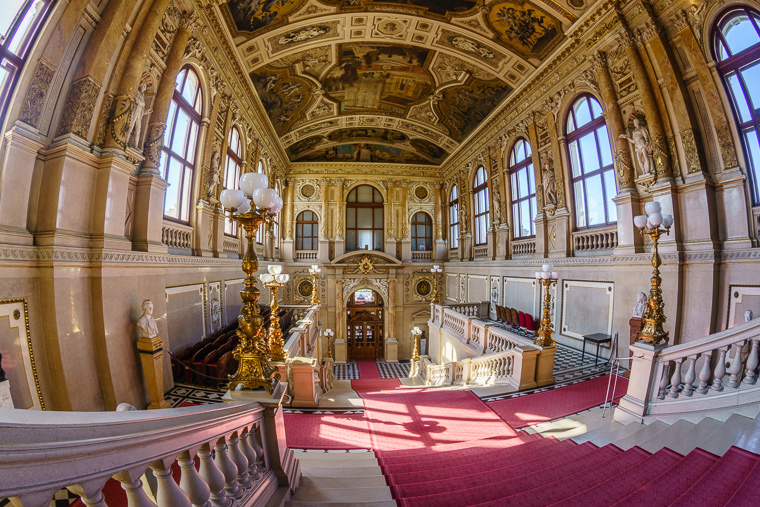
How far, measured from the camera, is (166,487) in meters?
1.50

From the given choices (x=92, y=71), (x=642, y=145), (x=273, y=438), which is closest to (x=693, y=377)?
(x=273, y=438)

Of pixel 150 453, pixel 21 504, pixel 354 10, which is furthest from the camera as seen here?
pixel 354 10

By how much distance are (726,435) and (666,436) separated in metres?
0.59

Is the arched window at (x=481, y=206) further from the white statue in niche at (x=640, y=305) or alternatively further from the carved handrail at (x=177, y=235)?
the carved handrail at (x=177, y=235)

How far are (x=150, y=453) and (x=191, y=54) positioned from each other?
9.97 meters

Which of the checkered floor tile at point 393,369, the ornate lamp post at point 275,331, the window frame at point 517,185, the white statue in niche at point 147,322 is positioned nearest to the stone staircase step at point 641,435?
the ornate lamp post at point 275,331

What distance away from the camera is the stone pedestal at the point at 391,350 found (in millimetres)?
19641

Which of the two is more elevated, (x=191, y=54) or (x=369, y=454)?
(x=191, y=54)

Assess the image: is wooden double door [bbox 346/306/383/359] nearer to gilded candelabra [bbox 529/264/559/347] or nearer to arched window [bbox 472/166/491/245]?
arched window [bbox 472/166/491/245]

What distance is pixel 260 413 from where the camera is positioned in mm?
2629

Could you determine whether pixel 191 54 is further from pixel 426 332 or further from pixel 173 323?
pixel 426 332

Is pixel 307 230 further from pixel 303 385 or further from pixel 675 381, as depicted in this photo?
pixel 675 381

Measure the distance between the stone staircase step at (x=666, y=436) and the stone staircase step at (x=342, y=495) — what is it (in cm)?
269

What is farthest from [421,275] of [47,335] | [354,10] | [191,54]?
[47,335]
